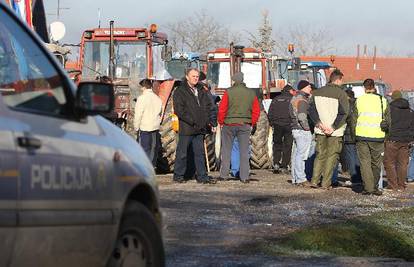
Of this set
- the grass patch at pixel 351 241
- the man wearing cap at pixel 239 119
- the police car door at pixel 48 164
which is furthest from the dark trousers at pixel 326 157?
the police car door at pixel 48 164

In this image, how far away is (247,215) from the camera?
12539 millimetres

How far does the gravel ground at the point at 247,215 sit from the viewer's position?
363 inches

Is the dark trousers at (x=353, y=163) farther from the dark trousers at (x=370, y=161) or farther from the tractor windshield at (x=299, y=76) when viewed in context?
the tractor windshield at (x=299, y=76)

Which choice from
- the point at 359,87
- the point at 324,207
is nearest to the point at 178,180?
the point at 324,207

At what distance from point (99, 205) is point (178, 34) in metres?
83.7

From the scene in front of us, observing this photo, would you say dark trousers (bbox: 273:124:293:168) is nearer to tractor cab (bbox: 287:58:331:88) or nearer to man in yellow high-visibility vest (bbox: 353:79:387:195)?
man in yellow high-visibility vest (bbox: 353:79:387:195)

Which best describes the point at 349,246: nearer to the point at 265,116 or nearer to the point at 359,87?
the point at 265,116

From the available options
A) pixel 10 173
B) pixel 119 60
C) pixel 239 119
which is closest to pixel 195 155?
pixel 239 119

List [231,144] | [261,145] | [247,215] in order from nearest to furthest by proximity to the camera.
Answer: [247,215]
[231,144]
[261,145]

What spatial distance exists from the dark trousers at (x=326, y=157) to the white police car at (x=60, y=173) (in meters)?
10.9

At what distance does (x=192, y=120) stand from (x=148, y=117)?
1.21m

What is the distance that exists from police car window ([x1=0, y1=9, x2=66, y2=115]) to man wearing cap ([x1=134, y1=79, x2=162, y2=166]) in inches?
484

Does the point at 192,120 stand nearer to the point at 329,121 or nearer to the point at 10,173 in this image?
the point at 329,121

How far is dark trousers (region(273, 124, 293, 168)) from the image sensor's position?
2139 cm
